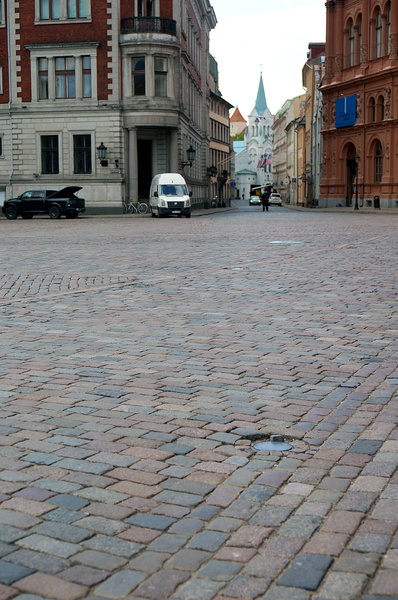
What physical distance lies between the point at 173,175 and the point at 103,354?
1508 inches

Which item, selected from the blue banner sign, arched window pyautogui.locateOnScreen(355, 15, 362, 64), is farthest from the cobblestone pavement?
arched window pyautogui.locateOnScreen(355, 15, 362, 64)

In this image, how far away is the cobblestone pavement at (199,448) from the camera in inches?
122

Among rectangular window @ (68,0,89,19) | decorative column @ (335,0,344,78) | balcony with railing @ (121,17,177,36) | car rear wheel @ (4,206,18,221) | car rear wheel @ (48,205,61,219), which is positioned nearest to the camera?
car rear wheel @ (48,205,61,219)

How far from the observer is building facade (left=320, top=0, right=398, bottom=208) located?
56656 mm

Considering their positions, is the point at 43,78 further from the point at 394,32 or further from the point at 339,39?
the point at 339,39

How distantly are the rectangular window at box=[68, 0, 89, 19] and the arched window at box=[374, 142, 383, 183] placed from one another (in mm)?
22154

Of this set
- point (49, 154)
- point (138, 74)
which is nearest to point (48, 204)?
point (49, 154)

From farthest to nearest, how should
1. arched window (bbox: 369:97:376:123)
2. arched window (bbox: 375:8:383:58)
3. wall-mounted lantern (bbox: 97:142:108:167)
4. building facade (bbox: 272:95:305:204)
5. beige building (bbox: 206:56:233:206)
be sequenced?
building facade (bbox: 272:95:305:204) → beige building (bbox: 206:56:233:206) → arched window (bbox: 369:97:376:123) → arched window (bbox: 375:8:383:58) → wall-mounted lantern (bbox: 97:142:108:167)

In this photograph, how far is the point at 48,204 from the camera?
44.4 m

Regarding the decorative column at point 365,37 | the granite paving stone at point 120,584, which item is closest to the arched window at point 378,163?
the decorative column at point 365,37

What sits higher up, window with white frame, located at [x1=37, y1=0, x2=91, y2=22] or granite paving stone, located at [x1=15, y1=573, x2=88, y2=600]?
window with white frame, located at [x1=37, y1=0, x2=91, y2=22]

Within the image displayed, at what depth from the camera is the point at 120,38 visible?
163 feet

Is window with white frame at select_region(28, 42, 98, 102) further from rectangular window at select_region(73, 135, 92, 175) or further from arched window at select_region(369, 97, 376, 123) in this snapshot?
arched window at select_region(369, 97, 376, 123)

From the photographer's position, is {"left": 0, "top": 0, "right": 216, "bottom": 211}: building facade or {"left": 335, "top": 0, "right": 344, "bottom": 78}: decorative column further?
{"left": 335, "top": 0, "right": 344, "bottom": 78}: decorative column
